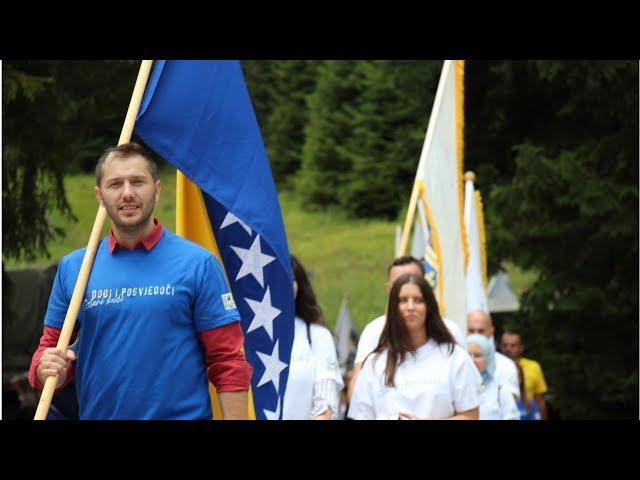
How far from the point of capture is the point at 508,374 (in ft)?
35.3

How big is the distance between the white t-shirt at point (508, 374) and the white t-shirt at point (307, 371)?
2866 mm

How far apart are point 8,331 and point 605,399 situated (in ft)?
23.5

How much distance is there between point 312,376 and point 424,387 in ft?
3.45

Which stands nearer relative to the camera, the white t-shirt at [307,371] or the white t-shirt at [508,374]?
the white t-shirt at [307,371]

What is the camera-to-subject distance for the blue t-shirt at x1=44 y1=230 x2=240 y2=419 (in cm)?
451

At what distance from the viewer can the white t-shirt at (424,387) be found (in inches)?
266

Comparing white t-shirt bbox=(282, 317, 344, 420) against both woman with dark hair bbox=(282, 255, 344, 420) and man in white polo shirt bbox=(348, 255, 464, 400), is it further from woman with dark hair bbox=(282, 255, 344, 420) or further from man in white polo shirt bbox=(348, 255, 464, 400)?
man in white polo shirt bbox=(348, 255, 464, 400)

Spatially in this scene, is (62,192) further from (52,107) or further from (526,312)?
(526,312)

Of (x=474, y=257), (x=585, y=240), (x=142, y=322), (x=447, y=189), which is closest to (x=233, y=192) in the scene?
(x=142, y=322)

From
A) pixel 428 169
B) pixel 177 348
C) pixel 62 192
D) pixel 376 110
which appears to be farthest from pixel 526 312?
pixel 376 110

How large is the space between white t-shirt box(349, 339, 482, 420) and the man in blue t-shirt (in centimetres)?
219

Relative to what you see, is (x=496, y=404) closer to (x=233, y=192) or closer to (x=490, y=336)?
(x=490, y=336)

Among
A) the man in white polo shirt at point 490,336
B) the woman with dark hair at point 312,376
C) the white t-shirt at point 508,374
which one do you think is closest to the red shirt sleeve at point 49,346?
the woman with dark hair at point 312,376

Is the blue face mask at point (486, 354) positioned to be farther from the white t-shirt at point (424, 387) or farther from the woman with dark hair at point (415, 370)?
the white t-shirt at point (424, 387)
